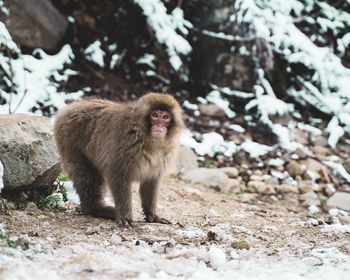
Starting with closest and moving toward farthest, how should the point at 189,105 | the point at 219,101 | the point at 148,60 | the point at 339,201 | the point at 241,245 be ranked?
the point at 241,245 < the point at 339,201 < the point at 189,105 < the point at 219,101 < the point at 148,60

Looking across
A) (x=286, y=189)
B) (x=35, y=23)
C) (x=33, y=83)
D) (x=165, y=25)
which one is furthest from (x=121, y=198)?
(x=35, y=23)

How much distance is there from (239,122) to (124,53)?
7.17 ft

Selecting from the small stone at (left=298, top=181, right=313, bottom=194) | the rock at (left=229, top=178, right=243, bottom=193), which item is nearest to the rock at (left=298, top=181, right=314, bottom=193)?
the small stone at (left=298, top=181, right=313, bottom=194)

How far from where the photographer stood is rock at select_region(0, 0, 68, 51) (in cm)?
→ 843

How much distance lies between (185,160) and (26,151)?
342 cm

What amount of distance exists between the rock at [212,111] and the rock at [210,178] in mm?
1990

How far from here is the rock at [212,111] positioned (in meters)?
9.48

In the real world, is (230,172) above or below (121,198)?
below

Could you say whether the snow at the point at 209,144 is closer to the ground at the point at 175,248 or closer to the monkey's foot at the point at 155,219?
the ground at the point at 175,248

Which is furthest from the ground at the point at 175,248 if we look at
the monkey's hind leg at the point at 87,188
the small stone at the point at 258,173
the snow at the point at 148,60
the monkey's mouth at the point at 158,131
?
the snow at the point at 148,60

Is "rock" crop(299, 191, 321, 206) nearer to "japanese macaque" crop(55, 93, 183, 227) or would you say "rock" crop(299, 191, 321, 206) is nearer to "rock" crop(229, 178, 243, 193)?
"rock" crop(229, 178, 243, 193)

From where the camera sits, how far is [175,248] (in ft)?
13.0

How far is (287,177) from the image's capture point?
26.9 ft

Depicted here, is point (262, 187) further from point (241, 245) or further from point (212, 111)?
point (241, 245)
